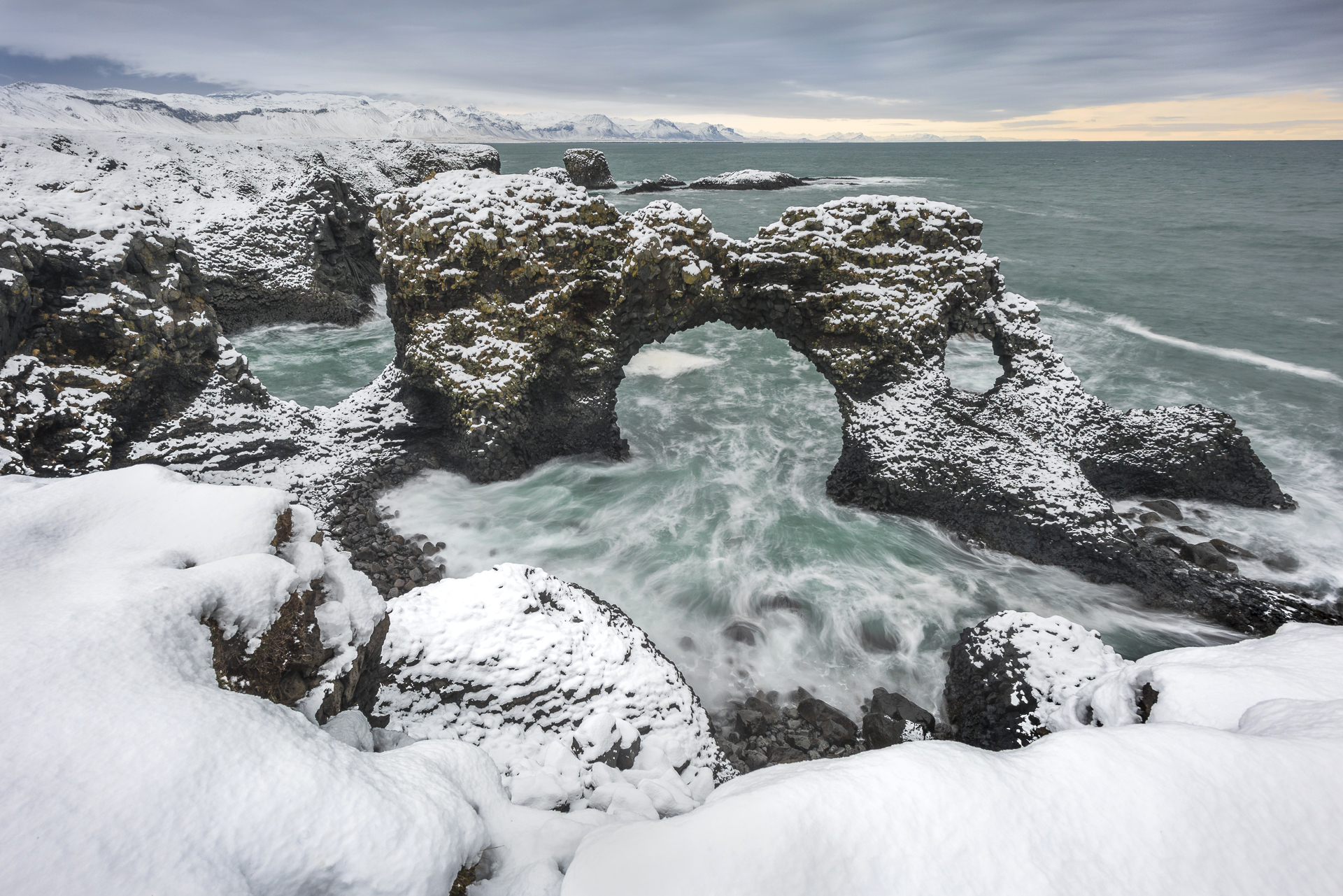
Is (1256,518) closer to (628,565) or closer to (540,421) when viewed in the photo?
(628,565)

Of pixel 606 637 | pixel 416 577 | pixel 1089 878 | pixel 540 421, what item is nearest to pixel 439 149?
pixel 540 421

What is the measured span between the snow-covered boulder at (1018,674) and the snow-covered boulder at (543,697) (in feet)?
12.6

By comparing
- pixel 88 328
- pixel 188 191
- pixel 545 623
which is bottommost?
pixel 545 623

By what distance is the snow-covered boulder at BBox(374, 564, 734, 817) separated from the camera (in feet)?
21.0

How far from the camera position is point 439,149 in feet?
196

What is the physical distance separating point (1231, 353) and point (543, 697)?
32.5 metres

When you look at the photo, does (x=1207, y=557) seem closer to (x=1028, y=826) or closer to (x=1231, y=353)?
(x=1028, y=826)

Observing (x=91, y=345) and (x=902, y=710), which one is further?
(x=91, y=345)

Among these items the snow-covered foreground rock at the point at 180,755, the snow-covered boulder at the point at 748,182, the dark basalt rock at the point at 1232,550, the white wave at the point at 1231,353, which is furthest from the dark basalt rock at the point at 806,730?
the snow-covered boulder at the point at 748,182

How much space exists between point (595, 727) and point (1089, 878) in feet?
15.8

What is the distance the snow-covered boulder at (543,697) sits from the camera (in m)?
6.40

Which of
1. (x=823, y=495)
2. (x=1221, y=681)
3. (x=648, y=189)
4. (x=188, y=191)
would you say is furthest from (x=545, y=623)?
(x=648, y=189)

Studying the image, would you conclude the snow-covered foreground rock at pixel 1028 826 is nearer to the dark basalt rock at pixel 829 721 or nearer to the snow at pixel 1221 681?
the snow at pixel 1221 681

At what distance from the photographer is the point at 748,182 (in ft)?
272
